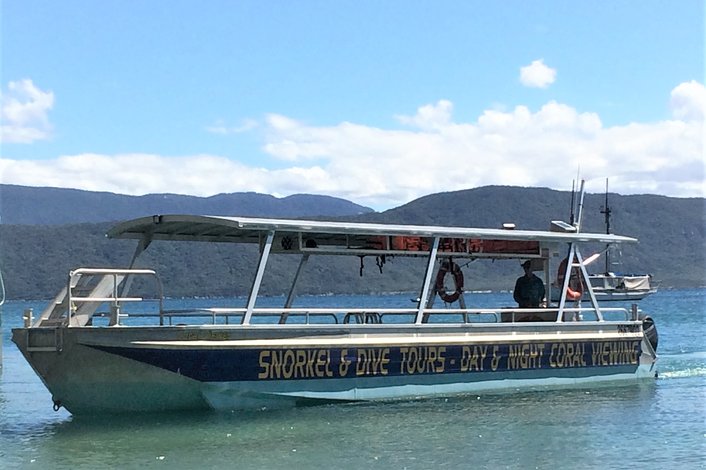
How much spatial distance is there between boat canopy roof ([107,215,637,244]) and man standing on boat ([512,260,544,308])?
40.9 inches

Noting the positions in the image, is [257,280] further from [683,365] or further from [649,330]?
[683,365]

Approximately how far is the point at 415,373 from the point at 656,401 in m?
4.83

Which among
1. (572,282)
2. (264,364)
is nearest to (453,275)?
(572,282)

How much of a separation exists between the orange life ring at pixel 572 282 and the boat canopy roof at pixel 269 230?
3.09 feet

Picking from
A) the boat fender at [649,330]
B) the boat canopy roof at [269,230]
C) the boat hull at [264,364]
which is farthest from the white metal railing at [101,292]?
the boat fender at [649,330]

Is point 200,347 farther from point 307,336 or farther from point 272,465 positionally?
point 272,465

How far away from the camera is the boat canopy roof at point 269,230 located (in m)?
16.4

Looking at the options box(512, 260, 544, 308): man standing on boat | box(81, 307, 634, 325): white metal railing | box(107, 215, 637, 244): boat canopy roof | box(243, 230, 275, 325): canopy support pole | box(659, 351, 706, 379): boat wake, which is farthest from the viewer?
box(659, 351, 706, 379): boat wake

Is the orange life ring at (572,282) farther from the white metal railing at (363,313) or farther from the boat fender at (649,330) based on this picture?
the boat fender at (649,330)

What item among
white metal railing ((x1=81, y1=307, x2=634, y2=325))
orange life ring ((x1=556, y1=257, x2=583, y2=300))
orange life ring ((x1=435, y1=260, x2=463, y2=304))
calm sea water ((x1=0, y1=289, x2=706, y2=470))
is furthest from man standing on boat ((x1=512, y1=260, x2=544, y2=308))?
calm sea water ((x1=0, y1=289, x2=706, y2=470))

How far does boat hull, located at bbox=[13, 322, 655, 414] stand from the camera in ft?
52.1

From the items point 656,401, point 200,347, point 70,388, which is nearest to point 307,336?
point 200,347

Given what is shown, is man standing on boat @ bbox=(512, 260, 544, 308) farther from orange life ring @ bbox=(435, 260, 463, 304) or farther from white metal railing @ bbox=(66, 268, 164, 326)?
white metal railing @ bbox=(66, 268, 164, 326)

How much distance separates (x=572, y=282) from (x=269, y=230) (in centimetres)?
743
